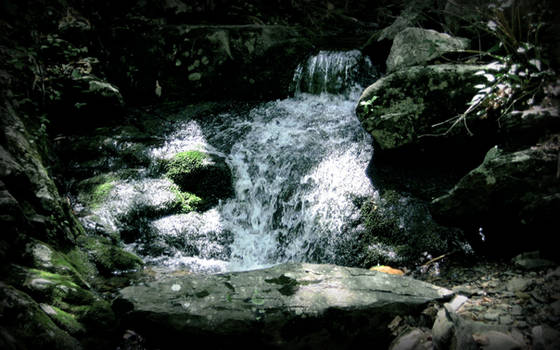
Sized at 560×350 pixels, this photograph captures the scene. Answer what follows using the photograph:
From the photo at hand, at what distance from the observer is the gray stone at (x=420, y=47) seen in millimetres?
5035

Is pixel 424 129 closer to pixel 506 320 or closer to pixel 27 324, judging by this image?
pixel 506 320

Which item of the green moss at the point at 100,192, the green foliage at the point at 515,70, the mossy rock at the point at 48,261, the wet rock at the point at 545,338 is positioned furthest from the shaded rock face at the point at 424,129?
the green moss at the point at 100,192

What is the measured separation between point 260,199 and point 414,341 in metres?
3.02

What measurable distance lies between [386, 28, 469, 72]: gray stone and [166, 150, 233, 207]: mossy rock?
10.8ft

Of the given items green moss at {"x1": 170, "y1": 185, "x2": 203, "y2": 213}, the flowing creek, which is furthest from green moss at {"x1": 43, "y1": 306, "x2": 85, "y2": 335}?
green moss at {"x1": 170, "y1": 185, "x2": 203, "y2": 213}

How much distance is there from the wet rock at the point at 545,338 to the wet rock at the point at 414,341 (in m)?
0.57

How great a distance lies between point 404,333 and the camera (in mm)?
2281

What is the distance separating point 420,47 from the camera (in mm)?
5230

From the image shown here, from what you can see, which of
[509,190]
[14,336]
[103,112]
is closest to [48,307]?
[14,336]

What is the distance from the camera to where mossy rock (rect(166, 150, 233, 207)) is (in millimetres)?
4812

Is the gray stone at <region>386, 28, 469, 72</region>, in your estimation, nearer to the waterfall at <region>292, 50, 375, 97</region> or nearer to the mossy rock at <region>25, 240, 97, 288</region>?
the waterfall at <region>292, 50, 375, 97</region>

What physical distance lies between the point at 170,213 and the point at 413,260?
3217mm

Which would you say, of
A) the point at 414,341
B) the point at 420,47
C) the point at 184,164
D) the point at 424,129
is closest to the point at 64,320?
the point at 414,341

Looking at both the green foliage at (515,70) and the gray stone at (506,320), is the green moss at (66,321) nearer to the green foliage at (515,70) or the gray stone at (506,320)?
the gray stone at (506,320)
